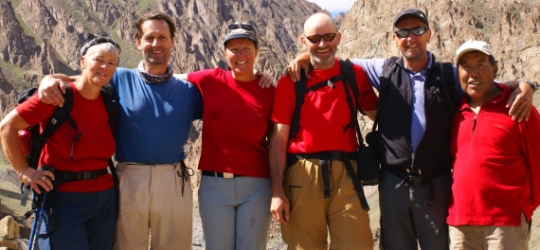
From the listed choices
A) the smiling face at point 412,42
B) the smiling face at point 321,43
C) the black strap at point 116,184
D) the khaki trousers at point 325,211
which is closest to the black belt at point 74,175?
the black strap at point 116,184

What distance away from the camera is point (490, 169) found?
6023 millimetres

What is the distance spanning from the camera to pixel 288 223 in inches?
264

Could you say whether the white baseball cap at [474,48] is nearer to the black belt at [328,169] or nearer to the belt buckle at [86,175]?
the black belt at [328,169]

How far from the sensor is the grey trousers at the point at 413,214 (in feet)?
21.3

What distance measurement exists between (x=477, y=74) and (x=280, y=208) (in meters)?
2.72

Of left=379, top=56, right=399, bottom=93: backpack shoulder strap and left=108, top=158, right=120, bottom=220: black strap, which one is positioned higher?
left=379, top=56, right=399, bottom=93: backpack shoulder strap

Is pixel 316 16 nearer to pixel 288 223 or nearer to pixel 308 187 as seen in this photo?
pixel 308 187

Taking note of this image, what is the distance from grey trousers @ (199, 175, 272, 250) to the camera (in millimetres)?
6652

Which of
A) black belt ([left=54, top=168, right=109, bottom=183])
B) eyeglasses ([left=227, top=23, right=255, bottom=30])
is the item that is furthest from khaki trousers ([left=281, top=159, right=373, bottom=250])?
black belt ([left=54, top=168, right=109, bottom=183])

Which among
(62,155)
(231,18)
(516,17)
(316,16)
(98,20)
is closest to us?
Answer: (62,155)

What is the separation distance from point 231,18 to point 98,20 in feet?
149

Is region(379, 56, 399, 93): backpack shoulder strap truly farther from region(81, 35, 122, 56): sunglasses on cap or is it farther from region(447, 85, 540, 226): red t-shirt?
region(81, 35, 122, 56): sunglasses on cap

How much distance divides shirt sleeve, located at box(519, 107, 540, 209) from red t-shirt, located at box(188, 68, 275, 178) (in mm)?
2935

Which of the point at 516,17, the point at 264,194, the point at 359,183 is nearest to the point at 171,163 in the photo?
the point at 264,194
